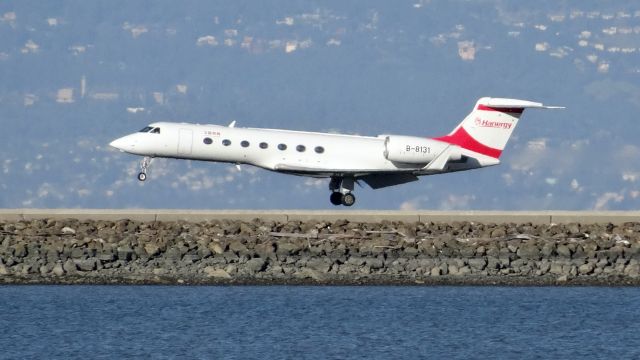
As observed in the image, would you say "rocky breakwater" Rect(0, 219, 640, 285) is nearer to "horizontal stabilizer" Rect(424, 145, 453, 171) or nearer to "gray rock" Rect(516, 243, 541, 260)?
"gray rock" Rect(516, 243, 541, 260)

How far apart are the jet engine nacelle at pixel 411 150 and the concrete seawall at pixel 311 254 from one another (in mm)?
6774

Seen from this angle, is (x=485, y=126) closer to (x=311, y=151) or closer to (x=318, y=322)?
(x=311, y=151)

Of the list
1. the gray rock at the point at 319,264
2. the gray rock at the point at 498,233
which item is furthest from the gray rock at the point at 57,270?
the gray rock at the point at 498,233

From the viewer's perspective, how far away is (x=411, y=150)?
164ft

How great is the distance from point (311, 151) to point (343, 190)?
202cm

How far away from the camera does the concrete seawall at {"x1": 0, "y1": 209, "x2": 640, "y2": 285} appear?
39.9m

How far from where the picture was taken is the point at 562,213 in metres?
45.4

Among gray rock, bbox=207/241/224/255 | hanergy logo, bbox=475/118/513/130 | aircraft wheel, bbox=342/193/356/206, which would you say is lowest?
gray rock, bbox=207/241/224/255

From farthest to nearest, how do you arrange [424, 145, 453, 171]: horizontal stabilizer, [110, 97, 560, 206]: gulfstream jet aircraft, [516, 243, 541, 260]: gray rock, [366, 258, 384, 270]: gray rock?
1. [424, 145, 453, 171]: horizontal stabilizer
2. [110, 97, 560, 206]: gulfstream jet aircraft
3. [516, 243, 541, 260]: gray rock
4. [366, 258, 384, 270]: gray rock

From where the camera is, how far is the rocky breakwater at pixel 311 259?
39.9 m

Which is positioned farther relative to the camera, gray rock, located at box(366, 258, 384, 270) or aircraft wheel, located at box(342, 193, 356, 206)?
aircraft wheel, located at box(342, 193, 356, 206)

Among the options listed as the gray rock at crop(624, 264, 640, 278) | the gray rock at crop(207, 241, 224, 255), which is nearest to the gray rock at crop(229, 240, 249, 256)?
the gray rock at crop(207, 241, 224, 255)

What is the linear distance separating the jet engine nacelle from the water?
11.0 meters

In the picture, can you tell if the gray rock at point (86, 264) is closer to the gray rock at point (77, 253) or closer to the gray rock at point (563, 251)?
the gray rock at point (77, 253)
